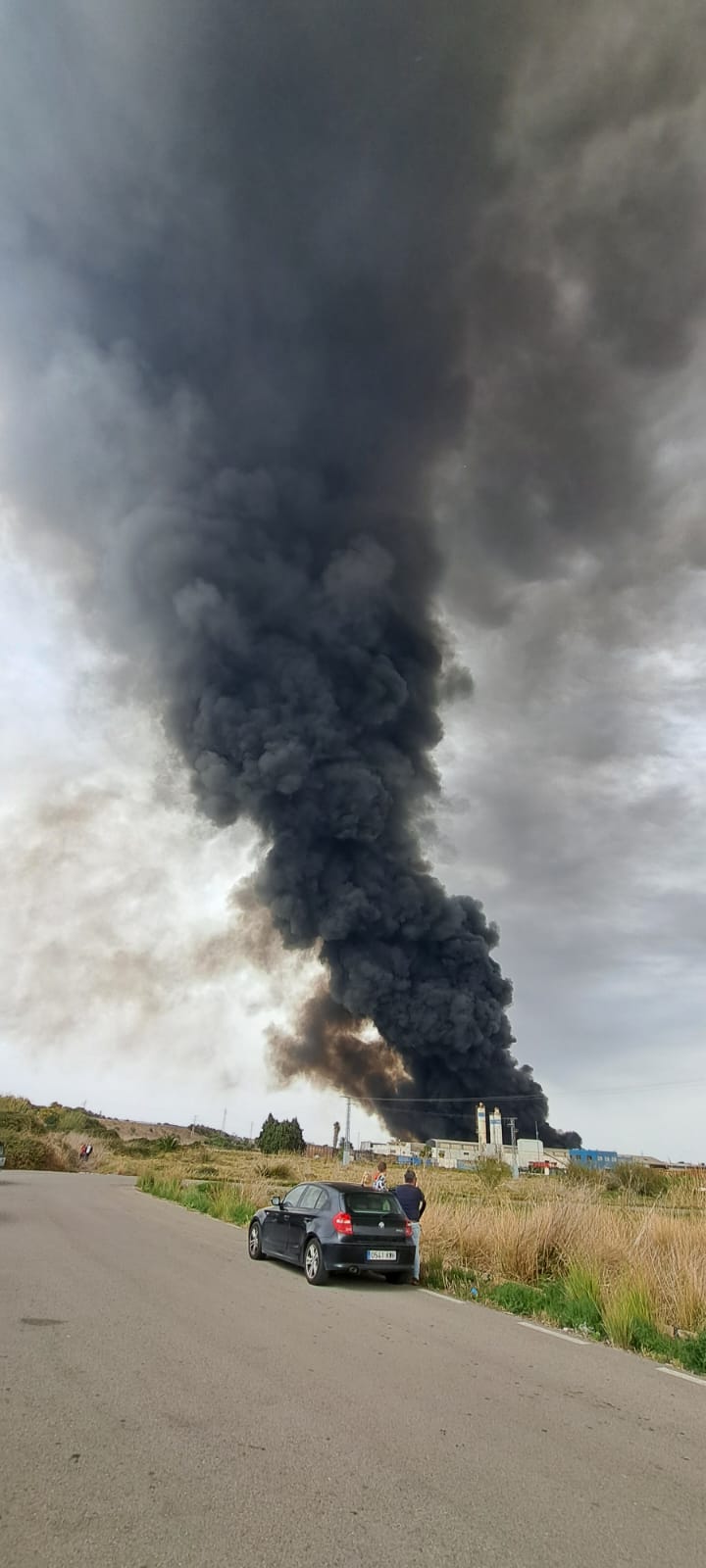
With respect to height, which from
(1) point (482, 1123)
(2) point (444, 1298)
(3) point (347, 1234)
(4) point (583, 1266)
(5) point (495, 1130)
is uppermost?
(1) point (482, 1123)

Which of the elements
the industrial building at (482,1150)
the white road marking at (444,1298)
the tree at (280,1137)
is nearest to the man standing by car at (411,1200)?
the white road marking at (444,1298)

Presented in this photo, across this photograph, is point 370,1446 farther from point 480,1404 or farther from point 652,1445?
point 652,1445

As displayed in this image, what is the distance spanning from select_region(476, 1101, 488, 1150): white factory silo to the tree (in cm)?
2247

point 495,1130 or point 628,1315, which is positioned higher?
point 495,1130

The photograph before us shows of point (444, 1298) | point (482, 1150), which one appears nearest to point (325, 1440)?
point (444, 1298)

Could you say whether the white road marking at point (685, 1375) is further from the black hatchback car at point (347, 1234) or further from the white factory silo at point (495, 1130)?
the white factory silo at point (495, 1130)

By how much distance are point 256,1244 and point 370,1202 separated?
2.78 metres

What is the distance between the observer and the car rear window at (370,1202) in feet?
34.8

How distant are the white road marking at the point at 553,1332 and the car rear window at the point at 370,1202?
2326 mm

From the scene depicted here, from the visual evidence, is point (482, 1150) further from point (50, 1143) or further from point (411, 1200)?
point (411, 1200)

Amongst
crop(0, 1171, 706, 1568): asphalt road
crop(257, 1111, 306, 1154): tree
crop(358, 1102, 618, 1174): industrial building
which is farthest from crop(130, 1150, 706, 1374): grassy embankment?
crop(257, 1111, 306, 1154): tree

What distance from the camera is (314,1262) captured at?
10578mm

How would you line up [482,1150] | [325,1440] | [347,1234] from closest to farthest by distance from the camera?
[325,1440]
[347,1234]
[482,1150]

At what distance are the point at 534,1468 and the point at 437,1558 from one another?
133 centimetres
